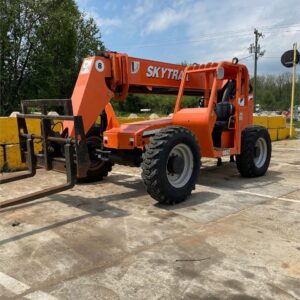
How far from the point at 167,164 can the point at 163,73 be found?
2145mm

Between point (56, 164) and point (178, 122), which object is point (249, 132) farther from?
point (56, 164)

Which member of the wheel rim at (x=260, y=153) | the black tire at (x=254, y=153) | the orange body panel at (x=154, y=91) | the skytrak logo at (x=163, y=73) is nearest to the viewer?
the orange body panel at (x=154, y=91)

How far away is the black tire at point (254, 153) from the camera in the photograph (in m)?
8.15

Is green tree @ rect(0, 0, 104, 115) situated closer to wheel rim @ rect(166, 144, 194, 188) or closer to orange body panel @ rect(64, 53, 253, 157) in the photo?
orange body panel @ rect(64, 53, 253, 157)

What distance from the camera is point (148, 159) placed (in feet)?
19.6

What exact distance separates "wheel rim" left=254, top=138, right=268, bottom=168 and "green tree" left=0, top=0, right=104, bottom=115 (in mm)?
21348

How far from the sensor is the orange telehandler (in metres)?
5.93

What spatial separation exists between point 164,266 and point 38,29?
26911 millimetres

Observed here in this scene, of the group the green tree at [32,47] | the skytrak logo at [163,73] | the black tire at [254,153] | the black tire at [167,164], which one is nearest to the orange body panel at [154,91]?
the skytrak logo at [163,73]

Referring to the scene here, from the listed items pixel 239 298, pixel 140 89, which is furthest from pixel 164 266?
pixel 140 89

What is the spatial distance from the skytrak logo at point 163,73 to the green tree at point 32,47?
2089 cm

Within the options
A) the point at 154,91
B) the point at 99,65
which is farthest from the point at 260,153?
the point at 99,65

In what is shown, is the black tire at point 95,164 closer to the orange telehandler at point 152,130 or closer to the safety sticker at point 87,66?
the orange telehandler at point 152,130

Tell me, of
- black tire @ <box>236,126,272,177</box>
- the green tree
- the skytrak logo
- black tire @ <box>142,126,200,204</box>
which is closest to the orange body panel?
the skytrak logo
